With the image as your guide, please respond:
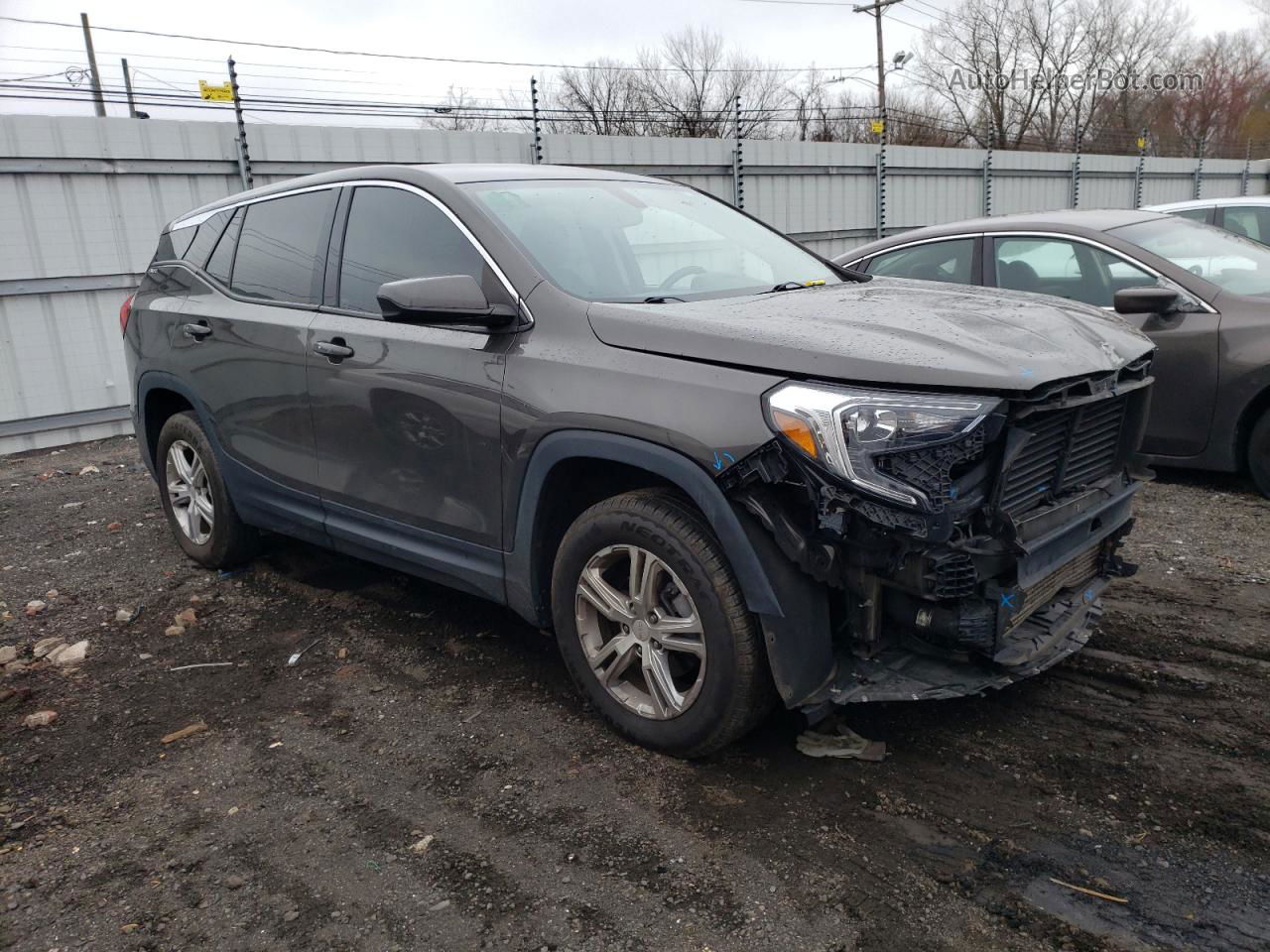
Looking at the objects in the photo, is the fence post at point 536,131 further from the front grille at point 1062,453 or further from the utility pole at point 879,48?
the utility pole at point 879,48

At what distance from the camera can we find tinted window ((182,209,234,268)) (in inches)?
193

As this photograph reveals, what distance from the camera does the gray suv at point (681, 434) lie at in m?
2.64

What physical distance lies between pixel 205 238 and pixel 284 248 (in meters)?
0.87

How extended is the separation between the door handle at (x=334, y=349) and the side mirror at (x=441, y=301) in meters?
0.63

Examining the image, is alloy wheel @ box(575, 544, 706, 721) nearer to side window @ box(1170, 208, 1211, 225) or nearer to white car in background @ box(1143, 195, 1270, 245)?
white car in background @ box(1143, 195, 1270, 245)

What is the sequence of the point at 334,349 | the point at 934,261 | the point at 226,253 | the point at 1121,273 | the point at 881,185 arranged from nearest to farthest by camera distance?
the point at 334,349 → the point at 226,253 → the point at 1121,273 → the point at 934,261 → the point at 881,185

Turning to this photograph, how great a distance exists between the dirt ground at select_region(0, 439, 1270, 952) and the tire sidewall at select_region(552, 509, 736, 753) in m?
0.13

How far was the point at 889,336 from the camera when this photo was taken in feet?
9.11

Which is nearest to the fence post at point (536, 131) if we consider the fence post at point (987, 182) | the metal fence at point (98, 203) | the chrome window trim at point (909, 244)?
the metal fence at point (98, 203)

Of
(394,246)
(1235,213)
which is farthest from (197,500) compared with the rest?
(1235,213)

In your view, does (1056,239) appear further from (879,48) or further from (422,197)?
(879,48)

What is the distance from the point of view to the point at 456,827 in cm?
288

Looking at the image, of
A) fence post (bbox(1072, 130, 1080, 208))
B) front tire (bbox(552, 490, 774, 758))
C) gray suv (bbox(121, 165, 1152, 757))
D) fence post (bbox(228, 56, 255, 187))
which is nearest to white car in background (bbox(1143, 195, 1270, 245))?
gray suv (bbox(121, 165, 1152, 757))

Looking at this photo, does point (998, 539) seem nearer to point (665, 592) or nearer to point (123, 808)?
point (665, 592)
